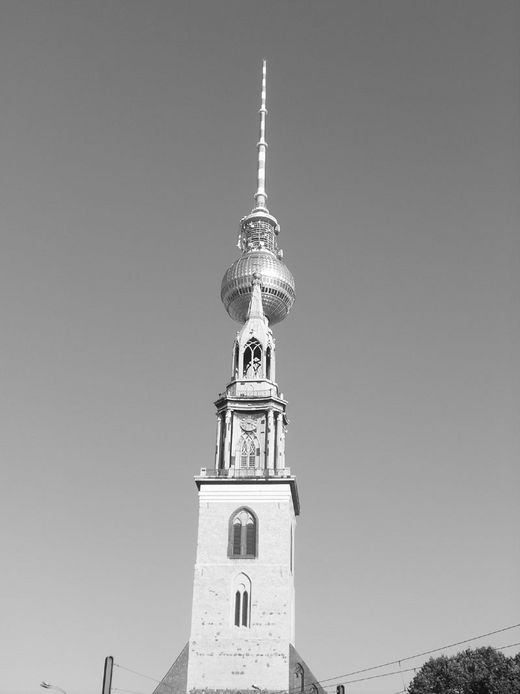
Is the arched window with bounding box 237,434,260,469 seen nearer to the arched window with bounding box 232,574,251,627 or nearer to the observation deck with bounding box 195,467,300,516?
the observation deck with bounding box 195,467,300,516

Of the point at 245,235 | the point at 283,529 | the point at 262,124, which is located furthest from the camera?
the point at 262,124

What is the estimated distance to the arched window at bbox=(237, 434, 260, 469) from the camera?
6756 centimetres

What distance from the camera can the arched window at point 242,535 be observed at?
6216 cm

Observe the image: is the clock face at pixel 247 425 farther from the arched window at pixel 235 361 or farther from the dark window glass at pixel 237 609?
the dark window glass at pixel 237 609

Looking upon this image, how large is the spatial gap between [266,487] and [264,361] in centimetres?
1170

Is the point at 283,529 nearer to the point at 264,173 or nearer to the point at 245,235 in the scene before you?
the point at 245,235

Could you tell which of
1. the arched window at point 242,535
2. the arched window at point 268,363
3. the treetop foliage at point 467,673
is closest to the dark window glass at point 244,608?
the arched window at point 242,535

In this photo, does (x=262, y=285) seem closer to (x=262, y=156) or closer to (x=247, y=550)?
(x=262, y=156)

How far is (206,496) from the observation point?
64.3 metres

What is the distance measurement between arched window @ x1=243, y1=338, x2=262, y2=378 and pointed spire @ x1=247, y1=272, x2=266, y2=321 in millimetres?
3084

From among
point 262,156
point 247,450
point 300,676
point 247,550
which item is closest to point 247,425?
point 247,450

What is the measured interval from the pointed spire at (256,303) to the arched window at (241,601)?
22748mm

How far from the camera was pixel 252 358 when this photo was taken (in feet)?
240

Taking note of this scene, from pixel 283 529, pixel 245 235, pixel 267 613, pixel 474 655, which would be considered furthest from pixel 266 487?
pixel 245 235
